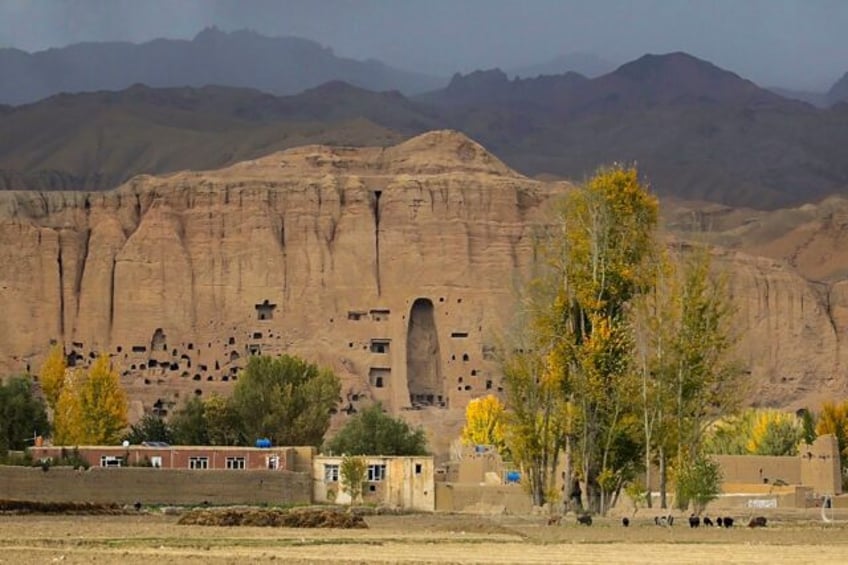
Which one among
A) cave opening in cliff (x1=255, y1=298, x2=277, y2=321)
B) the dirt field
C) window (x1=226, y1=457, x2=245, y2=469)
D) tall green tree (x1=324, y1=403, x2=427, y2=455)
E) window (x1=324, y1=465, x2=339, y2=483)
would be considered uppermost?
cave opening in cliff (x1=255, y1=298, x2=277, y2=321)

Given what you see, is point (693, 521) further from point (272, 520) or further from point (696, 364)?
point (272, 520)

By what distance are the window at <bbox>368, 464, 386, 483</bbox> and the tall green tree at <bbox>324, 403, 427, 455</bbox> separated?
15198mm

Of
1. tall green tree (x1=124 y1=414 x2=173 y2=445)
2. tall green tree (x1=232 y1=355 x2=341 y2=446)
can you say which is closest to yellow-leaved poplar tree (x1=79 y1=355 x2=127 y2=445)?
tall green tree (x1=124 y1=414 x2=173 y2=445)

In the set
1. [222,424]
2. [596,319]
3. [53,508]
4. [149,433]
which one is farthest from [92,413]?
[596,319]

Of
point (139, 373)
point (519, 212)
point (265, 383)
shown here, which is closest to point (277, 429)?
point (265, 383)

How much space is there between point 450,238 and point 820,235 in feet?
122

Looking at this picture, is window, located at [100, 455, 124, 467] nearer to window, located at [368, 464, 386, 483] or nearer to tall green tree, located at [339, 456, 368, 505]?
tall green tree, located at [339, 456, 368, 505]

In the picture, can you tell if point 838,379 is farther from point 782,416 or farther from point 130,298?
point 130,298

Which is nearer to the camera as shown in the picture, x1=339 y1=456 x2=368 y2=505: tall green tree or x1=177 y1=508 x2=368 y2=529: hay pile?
x1=177 y1=508 x2=368 y2=529: hay pile

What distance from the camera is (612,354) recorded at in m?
51.2

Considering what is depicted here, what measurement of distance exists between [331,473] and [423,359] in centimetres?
5262

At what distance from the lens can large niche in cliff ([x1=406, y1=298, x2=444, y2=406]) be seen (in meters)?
122

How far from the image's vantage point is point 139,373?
121 meters

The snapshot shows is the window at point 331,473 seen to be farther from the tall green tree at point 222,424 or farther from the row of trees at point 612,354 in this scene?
the tall green tree at point 222,424
